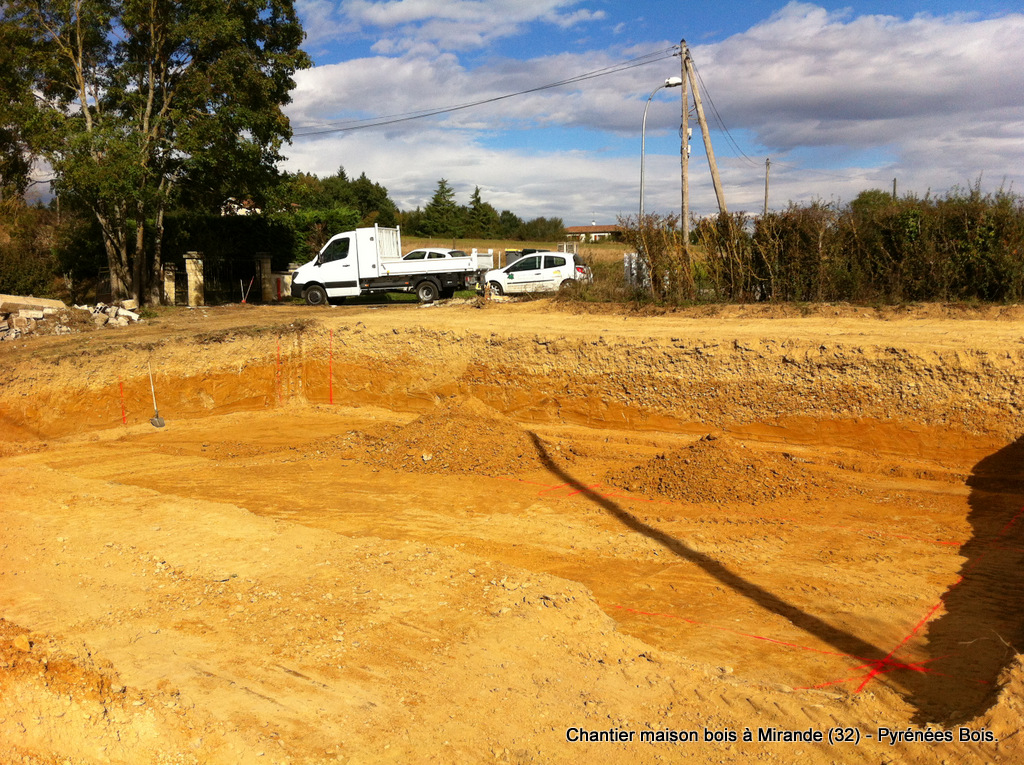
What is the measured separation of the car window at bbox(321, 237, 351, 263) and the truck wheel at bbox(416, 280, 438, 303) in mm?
2430

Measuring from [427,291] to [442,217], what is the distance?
41029 mm

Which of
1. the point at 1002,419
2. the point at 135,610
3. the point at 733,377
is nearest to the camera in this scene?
the point at 135,610

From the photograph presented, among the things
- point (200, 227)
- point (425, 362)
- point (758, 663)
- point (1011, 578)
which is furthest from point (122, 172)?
point (1011, 578)

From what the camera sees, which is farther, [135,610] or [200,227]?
[200,227]

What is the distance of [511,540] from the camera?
A: 25.8ft

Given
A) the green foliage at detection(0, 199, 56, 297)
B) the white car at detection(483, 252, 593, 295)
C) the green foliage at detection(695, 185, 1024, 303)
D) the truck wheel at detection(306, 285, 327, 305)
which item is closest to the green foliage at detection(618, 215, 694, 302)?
the green foliage at detection(695, 185, 1024, 303)

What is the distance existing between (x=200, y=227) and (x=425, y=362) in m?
13.8

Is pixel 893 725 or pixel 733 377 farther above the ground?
pixel 733 377

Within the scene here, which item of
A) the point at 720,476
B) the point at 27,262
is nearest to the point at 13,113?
the point at 27,262

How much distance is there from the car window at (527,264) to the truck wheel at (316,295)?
549 centimetres

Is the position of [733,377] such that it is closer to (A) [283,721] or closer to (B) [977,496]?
(B) [977,496]

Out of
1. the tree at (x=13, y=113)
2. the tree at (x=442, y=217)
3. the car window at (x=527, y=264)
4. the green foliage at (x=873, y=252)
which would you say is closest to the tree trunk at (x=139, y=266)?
→ the tree at (x=13, y=113)

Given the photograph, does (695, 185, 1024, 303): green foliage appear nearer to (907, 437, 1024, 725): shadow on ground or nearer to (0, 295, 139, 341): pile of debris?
(907, 437, 1024, 725): shadow on ground

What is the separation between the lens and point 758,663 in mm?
5125
